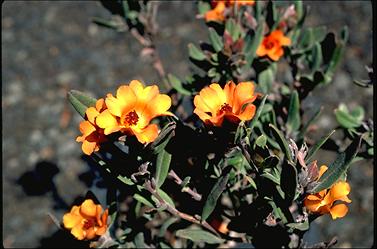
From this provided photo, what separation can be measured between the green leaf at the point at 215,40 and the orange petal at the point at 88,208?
1.64ft

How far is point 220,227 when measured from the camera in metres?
1.38

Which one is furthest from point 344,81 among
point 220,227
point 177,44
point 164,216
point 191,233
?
point 191,233

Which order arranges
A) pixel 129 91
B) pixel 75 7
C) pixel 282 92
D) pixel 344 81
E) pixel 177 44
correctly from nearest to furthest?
pixel 129 91 → pixel 282 92 → pixel 344 81 → pixel 177 44 → pixel 75 7

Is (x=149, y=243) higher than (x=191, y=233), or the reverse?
(x=191, y=233)

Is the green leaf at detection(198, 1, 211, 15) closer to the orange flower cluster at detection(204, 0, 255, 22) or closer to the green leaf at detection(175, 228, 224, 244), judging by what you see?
the orange flower cluster at detection(204, 0, 255, 22)

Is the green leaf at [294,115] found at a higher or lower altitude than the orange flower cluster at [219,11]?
lower

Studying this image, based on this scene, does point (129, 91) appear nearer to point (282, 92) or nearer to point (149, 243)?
point (149, 243)

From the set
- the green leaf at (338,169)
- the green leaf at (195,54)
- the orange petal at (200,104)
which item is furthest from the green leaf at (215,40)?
the green leaf at (338,169)

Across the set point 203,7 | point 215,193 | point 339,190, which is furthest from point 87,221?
point 203,7

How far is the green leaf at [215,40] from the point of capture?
131cm

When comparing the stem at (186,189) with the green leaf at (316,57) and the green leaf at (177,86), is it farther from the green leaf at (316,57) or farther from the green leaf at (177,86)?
the green leaf at (316,57)

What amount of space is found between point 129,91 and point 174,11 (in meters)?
2.04

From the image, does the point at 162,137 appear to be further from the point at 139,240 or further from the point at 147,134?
the point at 139,240

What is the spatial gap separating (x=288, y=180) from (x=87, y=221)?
503mm
